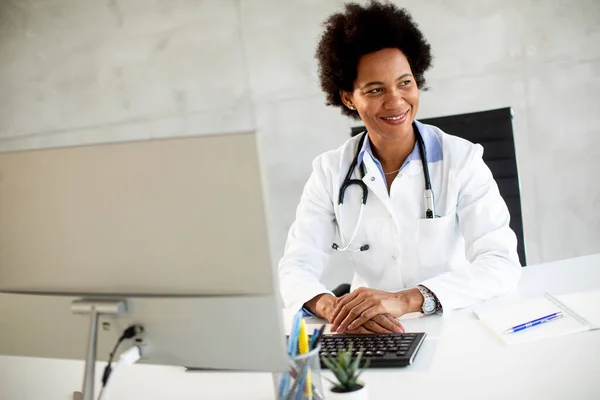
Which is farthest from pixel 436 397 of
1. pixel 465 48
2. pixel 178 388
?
pixel 465 48

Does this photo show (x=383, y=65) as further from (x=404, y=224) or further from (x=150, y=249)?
(x=150, y=249)

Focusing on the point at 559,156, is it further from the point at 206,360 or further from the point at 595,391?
the point at 206,360

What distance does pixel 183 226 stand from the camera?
3.36 feet

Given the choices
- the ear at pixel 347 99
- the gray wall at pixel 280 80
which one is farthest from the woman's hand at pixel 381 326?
the gray wall at pixel 280 80

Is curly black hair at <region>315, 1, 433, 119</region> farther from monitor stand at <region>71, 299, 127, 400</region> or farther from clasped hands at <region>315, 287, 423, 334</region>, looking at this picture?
monitor stand at <region>71, 299, 127, 400</region>

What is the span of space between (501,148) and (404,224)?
0.49 m

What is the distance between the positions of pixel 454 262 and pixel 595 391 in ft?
3.20

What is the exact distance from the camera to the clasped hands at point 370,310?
154cm

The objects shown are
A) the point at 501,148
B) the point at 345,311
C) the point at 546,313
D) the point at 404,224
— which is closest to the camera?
the point at 546,313

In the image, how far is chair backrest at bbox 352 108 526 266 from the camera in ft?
7.43

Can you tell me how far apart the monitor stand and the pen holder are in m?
0.28

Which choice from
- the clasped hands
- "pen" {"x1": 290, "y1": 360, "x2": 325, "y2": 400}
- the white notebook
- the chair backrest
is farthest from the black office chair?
"pen" {"x1": 290, "y1": 360, "x2": 325, "y2": 400}

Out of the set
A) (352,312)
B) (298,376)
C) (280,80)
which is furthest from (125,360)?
(280,80)

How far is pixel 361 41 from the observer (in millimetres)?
2107
